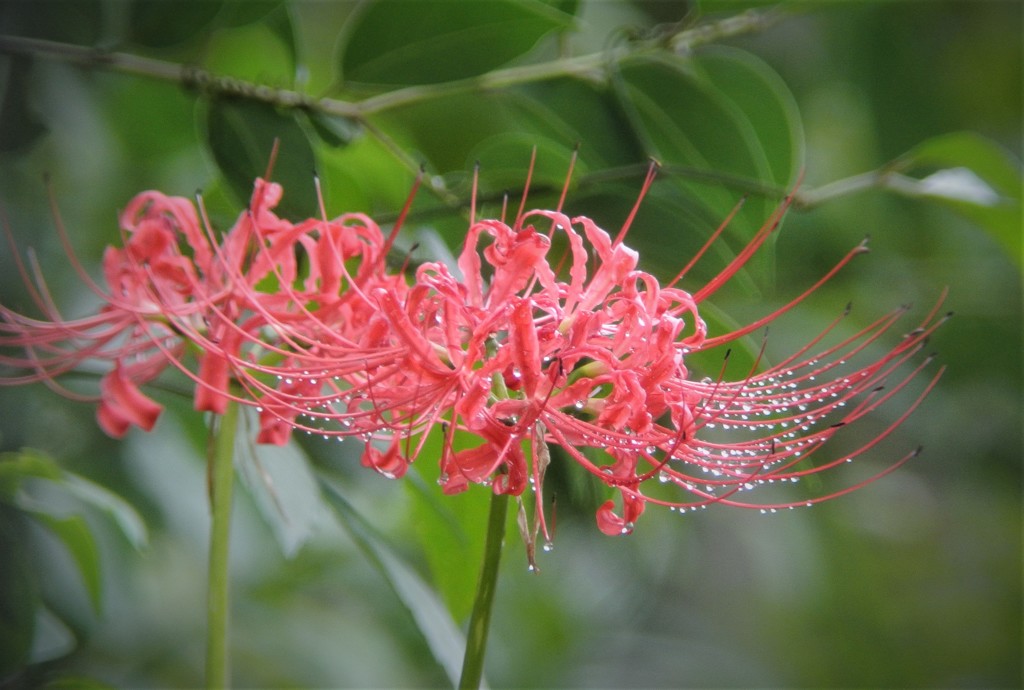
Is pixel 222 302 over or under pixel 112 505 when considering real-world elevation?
over

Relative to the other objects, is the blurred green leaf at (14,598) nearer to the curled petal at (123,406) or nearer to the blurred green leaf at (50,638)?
the blurred green leaf at (50,638)

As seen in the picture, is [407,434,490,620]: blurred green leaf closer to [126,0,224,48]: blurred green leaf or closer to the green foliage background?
the green foliage background

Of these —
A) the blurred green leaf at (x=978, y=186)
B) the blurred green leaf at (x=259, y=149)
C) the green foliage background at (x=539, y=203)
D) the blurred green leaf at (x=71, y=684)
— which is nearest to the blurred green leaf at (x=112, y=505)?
the green foliage background at (x=539, y=203)

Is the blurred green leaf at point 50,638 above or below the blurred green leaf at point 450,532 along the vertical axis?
below

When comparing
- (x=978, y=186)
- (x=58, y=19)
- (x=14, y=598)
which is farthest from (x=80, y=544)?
(x=978, y=186)

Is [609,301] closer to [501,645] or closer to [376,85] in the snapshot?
[376,85]

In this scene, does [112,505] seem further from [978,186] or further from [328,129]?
[978,186]
